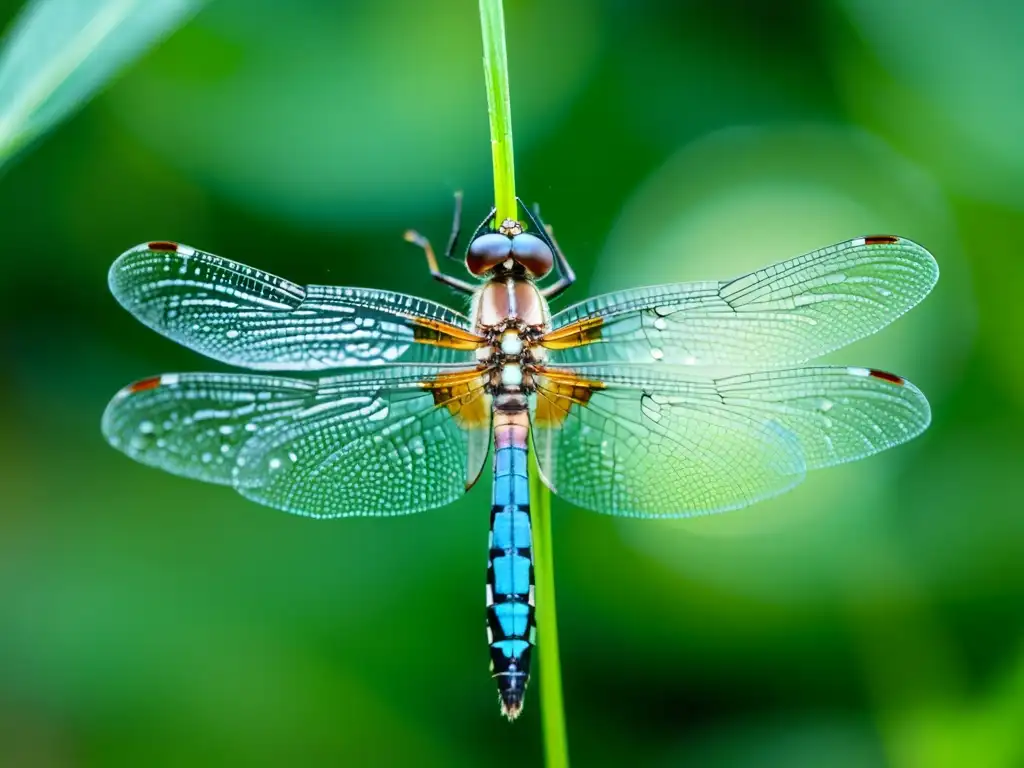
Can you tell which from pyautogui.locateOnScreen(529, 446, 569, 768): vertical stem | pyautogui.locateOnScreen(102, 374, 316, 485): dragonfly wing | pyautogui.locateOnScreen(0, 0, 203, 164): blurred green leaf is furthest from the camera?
pyautogui.locateOnScreen(102, 374, 316, 485): dragonfly wing

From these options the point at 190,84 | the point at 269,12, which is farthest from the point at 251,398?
the point at 269,12

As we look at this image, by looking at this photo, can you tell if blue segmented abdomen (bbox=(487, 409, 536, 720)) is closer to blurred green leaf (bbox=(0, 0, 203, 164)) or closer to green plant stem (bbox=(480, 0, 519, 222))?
green plant stem (bbox=(480, 0, 519, 222))

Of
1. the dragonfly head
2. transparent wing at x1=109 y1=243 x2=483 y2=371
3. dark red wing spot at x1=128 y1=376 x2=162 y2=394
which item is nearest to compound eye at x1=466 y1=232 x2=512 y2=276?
the dragonfly head

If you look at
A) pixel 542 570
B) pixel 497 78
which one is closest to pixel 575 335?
pixel 542 570

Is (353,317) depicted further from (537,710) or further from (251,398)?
(537,710)

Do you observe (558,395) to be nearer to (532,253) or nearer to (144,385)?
(532,253)
